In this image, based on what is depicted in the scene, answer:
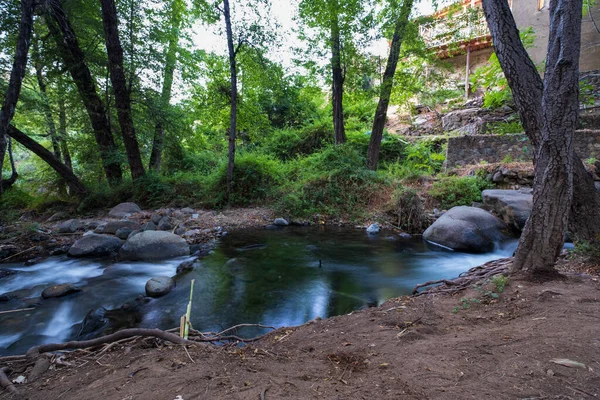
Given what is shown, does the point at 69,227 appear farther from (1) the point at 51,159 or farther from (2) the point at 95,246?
(1) the point at 51,159

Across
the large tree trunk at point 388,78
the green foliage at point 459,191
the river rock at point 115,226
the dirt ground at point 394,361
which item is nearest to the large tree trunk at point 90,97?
the river rock at point 115,226

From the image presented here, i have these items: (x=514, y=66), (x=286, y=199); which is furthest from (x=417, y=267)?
(x=286, y=199)

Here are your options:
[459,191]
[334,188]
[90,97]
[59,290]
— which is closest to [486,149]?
[459,191]

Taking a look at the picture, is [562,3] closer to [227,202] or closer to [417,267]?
[417,267]

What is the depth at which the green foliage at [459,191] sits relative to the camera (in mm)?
9219

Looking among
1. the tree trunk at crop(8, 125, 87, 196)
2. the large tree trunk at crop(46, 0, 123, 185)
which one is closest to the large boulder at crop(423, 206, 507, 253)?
the large tree trunk at crop(46, 0, 123, 185)

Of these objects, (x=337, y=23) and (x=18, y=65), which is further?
(x=337, y=23)

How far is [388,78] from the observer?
980cm

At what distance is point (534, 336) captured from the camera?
218 cm

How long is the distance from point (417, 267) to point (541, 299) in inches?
139

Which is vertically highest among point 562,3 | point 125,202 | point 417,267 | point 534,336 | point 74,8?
point 74,8

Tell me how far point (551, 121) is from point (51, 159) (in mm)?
13295

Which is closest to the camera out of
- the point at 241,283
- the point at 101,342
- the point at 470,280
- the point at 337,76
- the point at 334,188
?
the point at 101,342

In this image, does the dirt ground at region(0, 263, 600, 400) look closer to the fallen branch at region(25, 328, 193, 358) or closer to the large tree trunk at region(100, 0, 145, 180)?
the fallen branch at region(25, 328, 193, 358)
